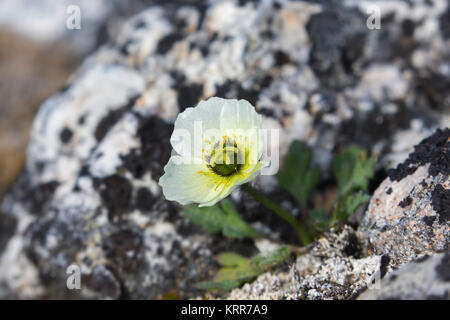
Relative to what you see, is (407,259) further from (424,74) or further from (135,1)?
(135,1)

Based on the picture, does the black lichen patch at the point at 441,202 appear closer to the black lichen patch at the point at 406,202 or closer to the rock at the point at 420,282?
the black lichen patch at the point at 406,202

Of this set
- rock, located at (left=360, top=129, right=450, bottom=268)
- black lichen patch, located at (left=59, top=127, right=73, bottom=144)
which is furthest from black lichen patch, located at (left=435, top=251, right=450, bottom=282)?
black lichen patch, located at (left=59, top=127, right=73, bottom=144)

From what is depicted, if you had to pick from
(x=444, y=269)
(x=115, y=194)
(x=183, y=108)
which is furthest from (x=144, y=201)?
(x=444, y=269)

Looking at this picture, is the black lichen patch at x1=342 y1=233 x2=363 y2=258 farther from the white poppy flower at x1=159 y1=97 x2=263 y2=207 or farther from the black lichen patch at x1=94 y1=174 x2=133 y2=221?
the black lichen patch at x1=94 y1=174 x2=133 y2=221

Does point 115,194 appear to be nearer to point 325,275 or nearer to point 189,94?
point 189,94

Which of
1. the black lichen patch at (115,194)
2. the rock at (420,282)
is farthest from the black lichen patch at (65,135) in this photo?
the rock at (420,282)

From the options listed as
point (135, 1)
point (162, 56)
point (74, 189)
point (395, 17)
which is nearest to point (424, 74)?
point (395, 17)
